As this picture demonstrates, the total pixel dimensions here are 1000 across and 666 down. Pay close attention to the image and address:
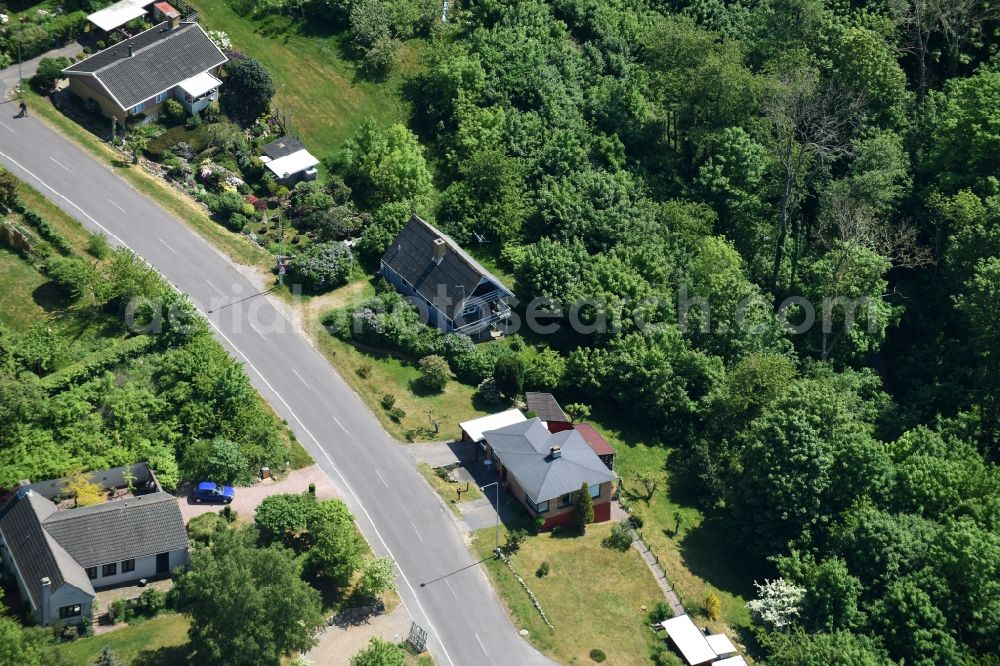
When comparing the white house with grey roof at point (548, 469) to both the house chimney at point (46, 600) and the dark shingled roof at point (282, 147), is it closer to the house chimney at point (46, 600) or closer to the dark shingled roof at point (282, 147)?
the house chimney at point (46, 600)

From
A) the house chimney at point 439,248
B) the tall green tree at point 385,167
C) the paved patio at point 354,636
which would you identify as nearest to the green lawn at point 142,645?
the paved patio at point 354,636

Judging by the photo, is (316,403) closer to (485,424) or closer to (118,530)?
(485,424)

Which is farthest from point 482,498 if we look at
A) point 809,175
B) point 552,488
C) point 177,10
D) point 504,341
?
point 177,10

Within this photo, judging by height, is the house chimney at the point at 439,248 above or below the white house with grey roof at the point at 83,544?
above

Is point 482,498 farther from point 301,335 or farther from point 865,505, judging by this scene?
point 865,505

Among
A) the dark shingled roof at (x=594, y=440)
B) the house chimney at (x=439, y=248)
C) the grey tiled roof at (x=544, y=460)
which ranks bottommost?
the dark shingled roof at (x=594, y=440)

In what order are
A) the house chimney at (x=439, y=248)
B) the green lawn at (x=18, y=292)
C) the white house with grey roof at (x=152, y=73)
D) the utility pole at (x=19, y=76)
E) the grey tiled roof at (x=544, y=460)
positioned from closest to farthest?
the grey tiled roof at (x=544, y=460)
the green lawn at (x=18, y=292)
the house chimney at (x=439, y=248)
the white house with grey roof at (x=152, y=73)
the utility pole at (x=19, y=76)
